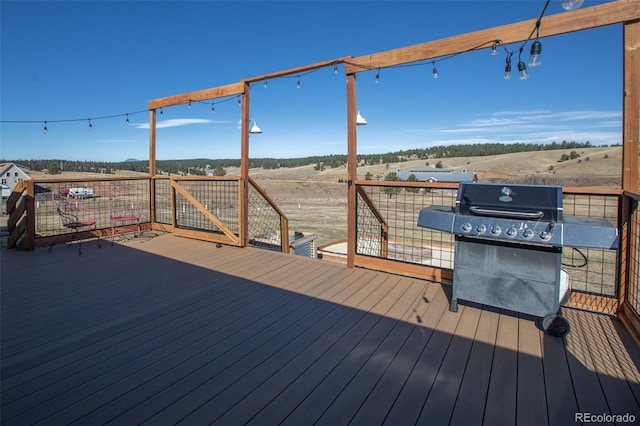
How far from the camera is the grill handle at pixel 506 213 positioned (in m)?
2.15

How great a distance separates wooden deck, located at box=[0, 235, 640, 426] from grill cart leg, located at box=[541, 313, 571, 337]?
5 cm

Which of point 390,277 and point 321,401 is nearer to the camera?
point 321,401

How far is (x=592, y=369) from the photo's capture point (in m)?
1.82

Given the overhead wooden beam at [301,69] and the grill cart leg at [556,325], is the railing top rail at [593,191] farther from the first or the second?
the overhead wooden beam at [301,69]

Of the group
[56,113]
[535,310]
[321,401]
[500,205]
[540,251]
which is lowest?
[321,401]

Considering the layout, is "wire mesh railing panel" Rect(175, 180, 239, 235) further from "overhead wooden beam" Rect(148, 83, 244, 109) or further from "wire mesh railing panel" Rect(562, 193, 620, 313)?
"wire mesh railing panel" Rect(562, 193, 620, 313)

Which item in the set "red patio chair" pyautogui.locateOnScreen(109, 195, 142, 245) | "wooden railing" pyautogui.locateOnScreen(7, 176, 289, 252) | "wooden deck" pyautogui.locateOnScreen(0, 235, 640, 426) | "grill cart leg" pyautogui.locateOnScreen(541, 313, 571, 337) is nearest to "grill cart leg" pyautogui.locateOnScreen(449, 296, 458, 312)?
"wooden deck" pyautogui.locateOnScreen(0, 235, 640, 426)

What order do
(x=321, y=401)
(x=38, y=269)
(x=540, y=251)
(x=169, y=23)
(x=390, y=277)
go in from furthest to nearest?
1. (x=169, y=23)
2. (x=38, y=269)
3. (x=390, y=277)
4. (x=540, y=251)
5. (x=321, y=401)

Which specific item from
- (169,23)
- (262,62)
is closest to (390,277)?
(169,23)

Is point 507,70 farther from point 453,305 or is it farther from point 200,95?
point 200,95

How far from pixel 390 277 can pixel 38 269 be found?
386cm

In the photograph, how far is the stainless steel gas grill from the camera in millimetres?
2100

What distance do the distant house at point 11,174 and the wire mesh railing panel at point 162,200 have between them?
30.5 feet

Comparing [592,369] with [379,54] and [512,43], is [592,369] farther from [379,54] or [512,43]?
[379,54]
